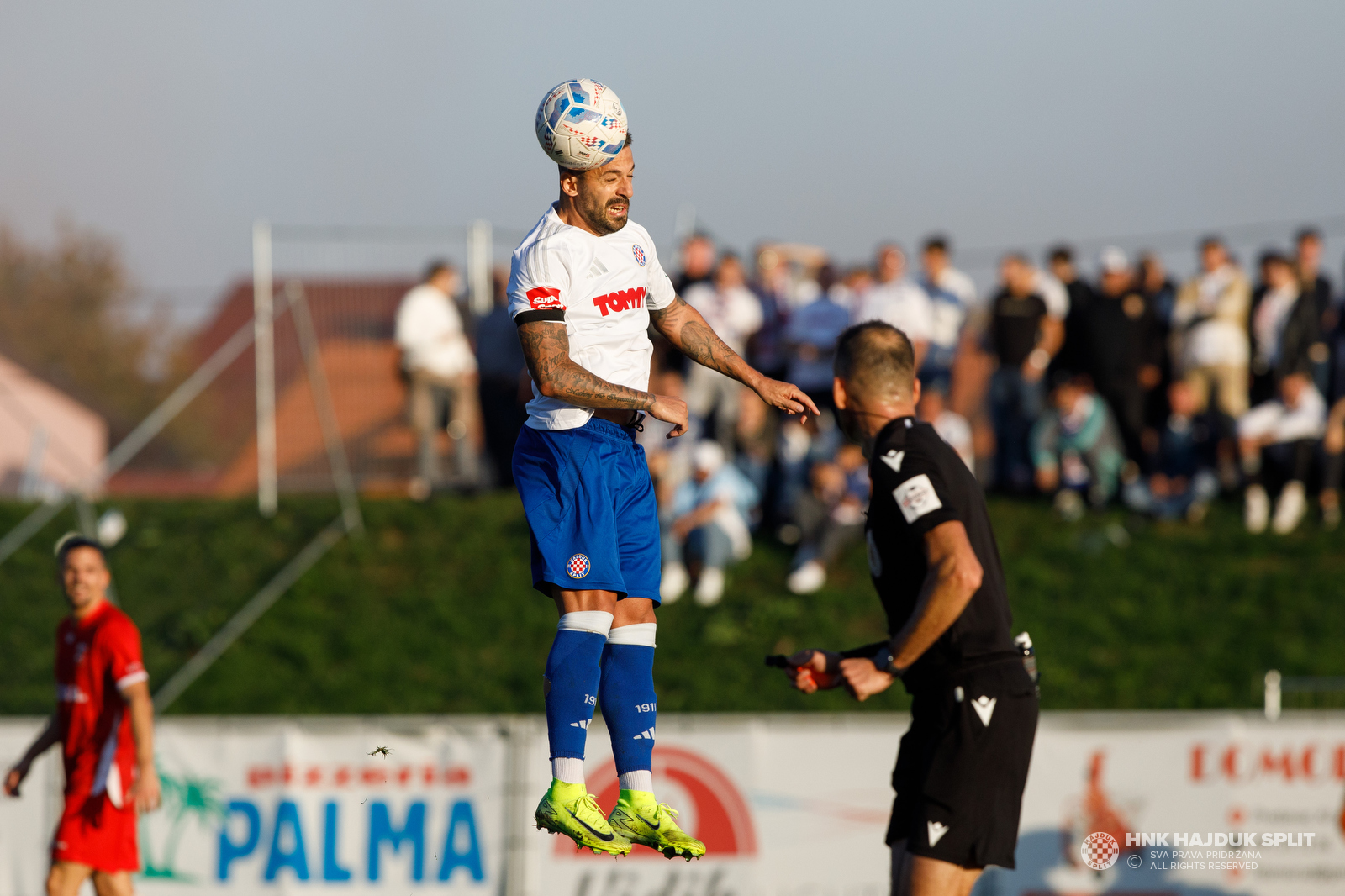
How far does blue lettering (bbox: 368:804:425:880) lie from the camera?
35.9 feet

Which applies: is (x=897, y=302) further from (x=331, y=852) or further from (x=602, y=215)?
(x=602, y=215)

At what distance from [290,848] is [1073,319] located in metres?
9.71

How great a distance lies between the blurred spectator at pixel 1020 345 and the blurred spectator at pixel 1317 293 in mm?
2422

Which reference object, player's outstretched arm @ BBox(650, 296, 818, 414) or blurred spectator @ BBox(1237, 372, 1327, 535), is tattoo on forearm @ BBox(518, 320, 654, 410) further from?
blurred spectator @ BBox(1237, 372, 1327, 535)

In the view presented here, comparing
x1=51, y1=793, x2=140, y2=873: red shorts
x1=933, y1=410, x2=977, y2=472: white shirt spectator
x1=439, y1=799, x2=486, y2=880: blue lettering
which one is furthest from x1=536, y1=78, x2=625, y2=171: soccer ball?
x1=933, y1=410, x2=977, y2=472: white shirt spectator

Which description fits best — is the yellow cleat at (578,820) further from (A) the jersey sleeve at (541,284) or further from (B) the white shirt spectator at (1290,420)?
(B) the white shirt spectator at (1290,420)

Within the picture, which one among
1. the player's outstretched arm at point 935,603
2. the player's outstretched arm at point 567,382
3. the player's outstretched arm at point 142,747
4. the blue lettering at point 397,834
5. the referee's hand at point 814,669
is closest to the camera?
the player's outstretched arm at point 567,382

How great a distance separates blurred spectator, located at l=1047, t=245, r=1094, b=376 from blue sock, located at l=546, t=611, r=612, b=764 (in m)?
11.3

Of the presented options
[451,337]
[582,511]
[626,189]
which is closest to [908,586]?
[582,511]

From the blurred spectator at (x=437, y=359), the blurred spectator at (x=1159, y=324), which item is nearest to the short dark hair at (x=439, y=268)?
the blurred spectator at (x=437, y=359)

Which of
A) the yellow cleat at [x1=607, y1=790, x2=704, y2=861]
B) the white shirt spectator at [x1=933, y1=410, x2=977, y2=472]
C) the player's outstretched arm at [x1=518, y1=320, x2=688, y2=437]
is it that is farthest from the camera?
the white shirt spectator at [x1=933, y1=410, x2=977, y2=472]

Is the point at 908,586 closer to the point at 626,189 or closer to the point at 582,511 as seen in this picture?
the point at 582,511

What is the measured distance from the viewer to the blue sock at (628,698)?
550 cm

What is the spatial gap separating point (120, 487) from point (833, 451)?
848 cm
